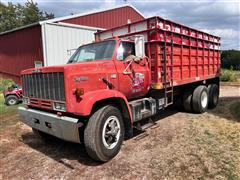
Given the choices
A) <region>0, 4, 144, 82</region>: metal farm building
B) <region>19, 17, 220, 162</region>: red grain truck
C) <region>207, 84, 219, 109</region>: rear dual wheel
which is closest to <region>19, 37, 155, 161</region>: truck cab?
<region>19, 17, 220, 162</region>: red grain truck

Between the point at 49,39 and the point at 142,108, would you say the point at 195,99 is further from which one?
the point at 49,39

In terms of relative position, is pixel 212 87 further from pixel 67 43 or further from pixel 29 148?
pixel 67 43

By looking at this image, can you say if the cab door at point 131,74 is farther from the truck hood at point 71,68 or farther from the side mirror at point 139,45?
the truck hood at point 71,68

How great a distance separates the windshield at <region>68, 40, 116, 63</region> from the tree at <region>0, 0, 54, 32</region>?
36210mm

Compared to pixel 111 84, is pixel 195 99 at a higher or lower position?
lower

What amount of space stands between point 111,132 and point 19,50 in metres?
13.6

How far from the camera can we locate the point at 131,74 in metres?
5.51

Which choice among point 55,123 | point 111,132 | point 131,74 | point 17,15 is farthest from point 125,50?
point 17,15

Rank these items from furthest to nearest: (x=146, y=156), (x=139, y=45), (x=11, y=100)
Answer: (x=11, y=100)
(x=139, y=45)
(x=146, y=156)

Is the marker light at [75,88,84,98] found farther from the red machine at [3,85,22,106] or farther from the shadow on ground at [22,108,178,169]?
the red machine at [3,85,22,106]

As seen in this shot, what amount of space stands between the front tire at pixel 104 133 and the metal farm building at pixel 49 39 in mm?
7032

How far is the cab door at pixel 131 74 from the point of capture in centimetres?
526

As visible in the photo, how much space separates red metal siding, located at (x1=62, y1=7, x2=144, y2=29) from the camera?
16.1 m

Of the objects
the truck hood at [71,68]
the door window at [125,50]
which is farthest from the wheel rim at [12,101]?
the door window at [125,50]
